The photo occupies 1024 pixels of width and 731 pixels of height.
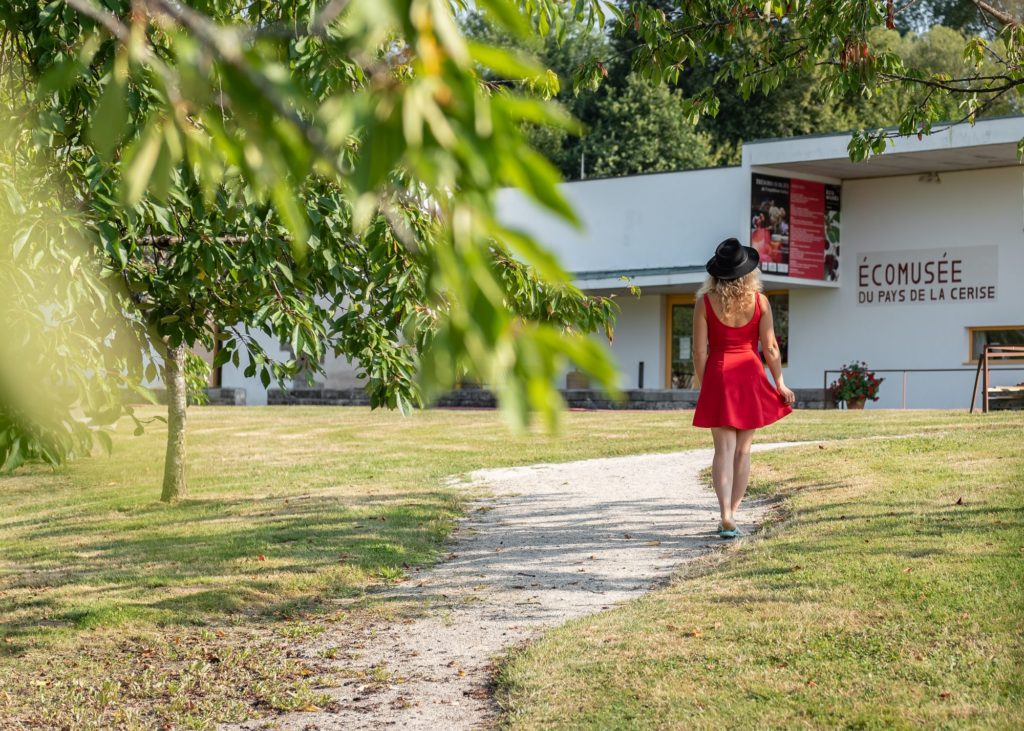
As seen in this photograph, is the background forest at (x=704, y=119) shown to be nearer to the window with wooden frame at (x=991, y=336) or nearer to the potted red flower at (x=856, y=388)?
the window with wooden frame at (x=991, y=336)

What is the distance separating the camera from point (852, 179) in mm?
26875

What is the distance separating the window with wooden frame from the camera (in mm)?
24812

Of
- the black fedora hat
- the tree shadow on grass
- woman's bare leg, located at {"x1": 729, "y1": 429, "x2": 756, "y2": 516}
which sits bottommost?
the tree shadow on grass

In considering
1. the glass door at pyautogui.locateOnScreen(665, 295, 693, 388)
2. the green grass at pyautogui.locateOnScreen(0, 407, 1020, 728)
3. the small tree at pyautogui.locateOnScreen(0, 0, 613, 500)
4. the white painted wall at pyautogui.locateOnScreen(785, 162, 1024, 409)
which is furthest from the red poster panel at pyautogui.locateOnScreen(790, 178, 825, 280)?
the small tree at pyautogui.locateOnScreen(0, 0, 613, 500)

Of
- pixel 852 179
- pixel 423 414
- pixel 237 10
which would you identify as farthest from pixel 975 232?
pixel 237 10

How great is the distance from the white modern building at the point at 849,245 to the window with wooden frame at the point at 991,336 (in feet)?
0.10

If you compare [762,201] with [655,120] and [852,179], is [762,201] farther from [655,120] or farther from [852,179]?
[655,120]

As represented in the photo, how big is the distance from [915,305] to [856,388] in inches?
111

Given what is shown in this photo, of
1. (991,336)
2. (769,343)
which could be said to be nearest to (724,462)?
(769,343)

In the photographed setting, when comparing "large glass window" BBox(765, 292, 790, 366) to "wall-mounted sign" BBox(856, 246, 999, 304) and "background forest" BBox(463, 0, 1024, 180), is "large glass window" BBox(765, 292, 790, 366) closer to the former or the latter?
"wall-mounted sign" BBox(856, 246, 999, 304)

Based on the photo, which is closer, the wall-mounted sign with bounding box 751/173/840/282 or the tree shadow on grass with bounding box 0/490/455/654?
the tree shadow on grass with bounding box 0/490/455/654

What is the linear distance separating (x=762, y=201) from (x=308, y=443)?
1260cm

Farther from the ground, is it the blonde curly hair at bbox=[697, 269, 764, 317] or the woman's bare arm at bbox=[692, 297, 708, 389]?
the blonde curly hair at bbox=[697, 269, 764, 317]

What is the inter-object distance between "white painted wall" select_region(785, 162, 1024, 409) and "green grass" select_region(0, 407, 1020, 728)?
6.43 m
